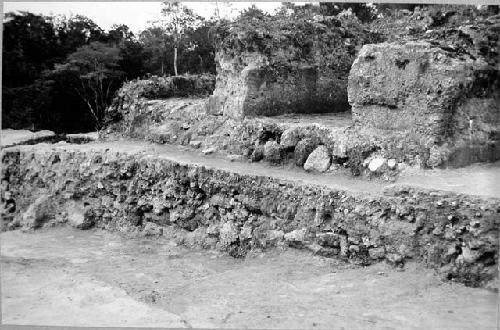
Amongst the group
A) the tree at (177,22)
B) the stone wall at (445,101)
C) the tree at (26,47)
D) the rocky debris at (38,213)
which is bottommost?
the rocky debris at (38,213)

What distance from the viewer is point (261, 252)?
Answer: 555 cm

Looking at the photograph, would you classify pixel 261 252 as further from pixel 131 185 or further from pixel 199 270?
pixel 131 185

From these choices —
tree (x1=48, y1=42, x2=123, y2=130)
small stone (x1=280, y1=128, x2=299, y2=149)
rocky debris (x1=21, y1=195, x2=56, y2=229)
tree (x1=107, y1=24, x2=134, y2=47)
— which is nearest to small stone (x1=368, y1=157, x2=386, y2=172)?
small stone (x1=280, y1=128, x2=299, y2=149)

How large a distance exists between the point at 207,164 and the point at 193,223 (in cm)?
84

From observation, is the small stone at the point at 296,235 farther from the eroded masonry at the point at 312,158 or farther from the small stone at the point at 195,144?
the small stone at the point at 195,144

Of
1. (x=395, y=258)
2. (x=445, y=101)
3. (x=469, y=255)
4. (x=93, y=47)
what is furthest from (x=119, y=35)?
(x=469, y=255)

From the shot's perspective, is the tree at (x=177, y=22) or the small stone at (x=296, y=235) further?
the tree at (x=177, y=22)

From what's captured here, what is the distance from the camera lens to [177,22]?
1189 cm

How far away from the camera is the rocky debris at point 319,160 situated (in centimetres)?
596

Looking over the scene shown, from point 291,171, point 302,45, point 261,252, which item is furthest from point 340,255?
point 302,45

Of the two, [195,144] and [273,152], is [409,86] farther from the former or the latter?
[195,144]

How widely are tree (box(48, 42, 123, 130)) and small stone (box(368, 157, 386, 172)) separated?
4516 millimetres

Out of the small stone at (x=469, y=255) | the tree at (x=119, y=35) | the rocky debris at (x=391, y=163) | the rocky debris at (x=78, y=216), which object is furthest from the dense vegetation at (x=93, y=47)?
the small stone at (x=469, y=255)

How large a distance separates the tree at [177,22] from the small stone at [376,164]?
19.3ft
